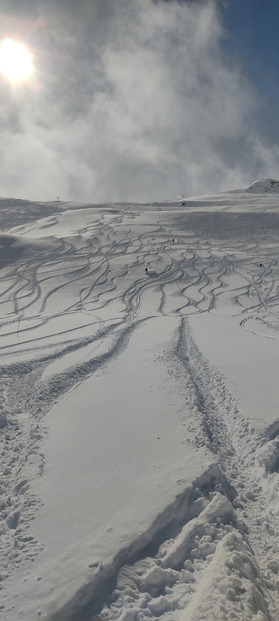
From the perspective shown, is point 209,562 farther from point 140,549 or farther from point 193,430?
point 193,430

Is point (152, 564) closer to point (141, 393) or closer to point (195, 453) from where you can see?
point (195, 453)

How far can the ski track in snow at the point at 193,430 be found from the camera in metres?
4.33

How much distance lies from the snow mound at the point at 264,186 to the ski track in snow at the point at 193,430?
143ft

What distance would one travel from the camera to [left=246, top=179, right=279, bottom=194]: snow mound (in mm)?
65500

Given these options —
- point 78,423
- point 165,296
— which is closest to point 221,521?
point 78,423

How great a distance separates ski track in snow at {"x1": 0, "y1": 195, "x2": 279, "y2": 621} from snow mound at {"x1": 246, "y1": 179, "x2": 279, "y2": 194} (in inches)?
1711

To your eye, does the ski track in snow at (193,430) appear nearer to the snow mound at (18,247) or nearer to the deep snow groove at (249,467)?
the deep snow groove at (249,467)

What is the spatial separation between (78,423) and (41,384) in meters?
2.08

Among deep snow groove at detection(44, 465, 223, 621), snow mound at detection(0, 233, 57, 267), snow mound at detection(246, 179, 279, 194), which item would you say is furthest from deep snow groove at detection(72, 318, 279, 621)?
snow mound at detection(246, 179, 279, 194)

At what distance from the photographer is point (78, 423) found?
767 centimetres

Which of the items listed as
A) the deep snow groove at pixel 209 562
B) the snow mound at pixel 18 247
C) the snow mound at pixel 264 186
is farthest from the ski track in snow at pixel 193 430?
the snow mound at pixel 264 186

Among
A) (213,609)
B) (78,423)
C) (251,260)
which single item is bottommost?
(213,609)

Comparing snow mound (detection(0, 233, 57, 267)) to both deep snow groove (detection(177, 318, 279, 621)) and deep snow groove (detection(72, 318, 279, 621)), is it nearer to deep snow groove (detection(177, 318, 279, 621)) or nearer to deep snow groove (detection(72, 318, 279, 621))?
deep snow groove (detection(177, 318, 279, 621))

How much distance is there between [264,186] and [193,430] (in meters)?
68.2
